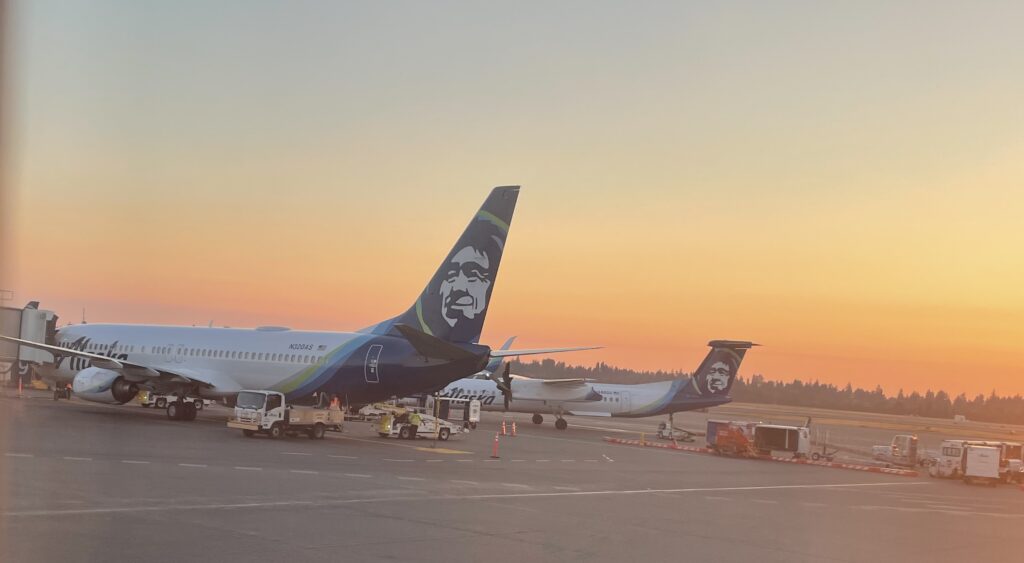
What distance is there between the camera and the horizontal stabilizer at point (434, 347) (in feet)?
115

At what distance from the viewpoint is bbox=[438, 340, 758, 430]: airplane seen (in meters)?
59.9

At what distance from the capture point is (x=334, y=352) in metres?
39.0

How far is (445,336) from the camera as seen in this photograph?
119ft

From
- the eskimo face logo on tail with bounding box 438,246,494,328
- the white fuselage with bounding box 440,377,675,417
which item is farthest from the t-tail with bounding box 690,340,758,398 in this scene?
the eskimo face logo on tail with bounding box 438,246,494,328

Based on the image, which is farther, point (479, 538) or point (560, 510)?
point (560, 510)

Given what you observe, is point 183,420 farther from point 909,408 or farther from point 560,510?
point 909,408

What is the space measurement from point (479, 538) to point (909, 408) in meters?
150

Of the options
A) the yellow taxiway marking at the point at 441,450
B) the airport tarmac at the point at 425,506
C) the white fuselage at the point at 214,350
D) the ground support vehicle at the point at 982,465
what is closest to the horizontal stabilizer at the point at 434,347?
the yellow taxiway marking at the point at 441,450

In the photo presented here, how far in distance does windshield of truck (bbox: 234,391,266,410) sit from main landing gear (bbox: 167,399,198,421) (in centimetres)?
723

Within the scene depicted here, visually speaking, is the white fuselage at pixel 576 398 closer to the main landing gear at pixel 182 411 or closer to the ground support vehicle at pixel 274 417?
the main landing gear at pixel 182 411

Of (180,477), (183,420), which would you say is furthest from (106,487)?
(183,420)

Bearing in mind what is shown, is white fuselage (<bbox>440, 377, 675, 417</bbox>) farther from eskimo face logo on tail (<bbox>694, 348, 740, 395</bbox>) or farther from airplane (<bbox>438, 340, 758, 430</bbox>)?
eskimo face logo on tail (<bbox>694, 348, 740, 395</bbox>)

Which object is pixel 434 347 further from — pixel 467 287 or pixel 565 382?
pixel 565 382

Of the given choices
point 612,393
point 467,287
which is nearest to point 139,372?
point 467,287
